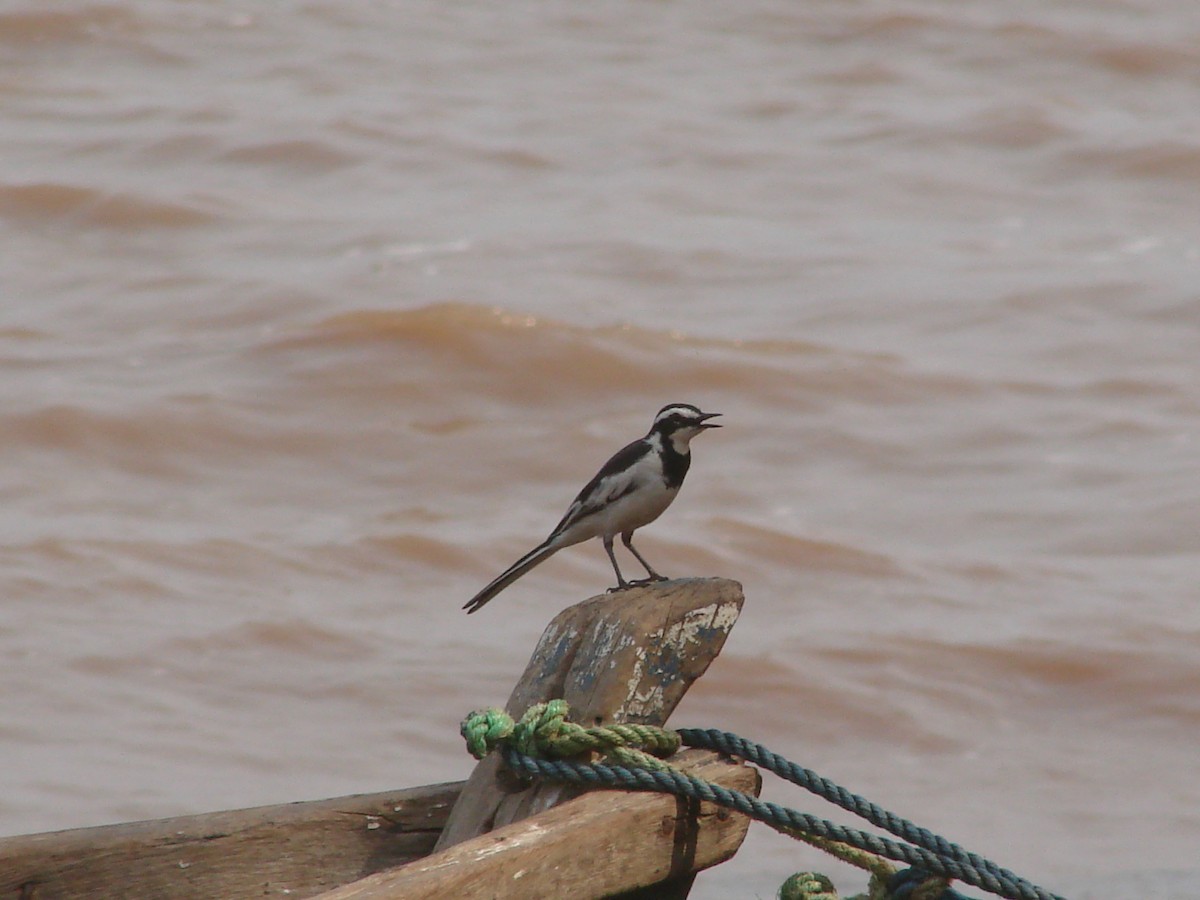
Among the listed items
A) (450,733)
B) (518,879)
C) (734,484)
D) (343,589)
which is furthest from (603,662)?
(734,484)

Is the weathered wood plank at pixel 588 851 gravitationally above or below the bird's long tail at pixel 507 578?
above

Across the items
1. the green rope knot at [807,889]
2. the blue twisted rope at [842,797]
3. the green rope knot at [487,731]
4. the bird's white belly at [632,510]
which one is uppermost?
the green rope knot at [487,731]

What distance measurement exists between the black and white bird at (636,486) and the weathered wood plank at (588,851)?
1.84m

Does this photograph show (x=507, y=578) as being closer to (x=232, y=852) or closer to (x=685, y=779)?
(x=232, y=852)

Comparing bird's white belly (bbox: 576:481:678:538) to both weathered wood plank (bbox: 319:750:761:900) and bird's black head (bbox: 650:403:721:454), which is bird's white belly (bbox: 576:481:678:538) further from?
weathered wood plank (bbox: 319:750:761:900)

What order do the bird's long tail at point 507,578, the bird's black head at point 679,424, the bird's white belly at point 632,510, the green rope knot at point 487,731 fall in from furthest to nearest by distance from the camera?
1. the bird's black head at point 679,424
2. the bird's white belly at point 632,510
3. the bird's long tail at point 507,578
4. the green rope knot at point 487,731

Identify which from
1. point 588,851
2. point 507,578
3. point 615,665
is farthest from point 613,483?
point 588,851

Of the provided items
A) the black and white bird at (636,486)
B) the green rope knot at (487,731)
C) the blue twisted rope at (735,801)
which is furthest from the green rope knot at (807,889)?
the black and white bird at (636,486)

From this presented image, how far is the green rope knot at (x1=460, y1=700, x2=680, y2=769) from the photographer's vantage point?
134 inches

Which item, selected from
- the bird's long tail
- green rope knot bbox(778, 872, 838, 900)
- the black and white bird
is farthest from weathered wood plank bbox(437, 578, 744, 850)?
the black and white bird

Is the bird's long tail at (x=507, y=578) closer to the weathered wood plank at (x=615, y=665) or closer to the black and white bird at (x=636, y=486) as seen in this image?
the black and white bird at (x=636, y=486)

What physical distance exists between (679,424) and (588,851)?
2.42 meters

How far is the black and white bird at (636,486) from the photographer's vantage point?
5.39 m

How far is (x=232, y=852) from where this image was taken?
3.58m
